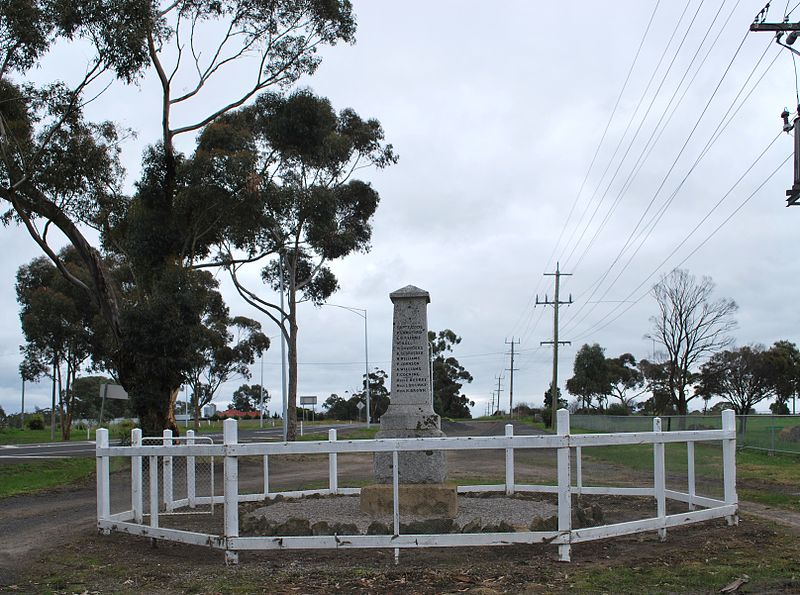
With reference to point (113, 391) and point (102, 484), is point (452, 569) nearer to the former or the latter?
point (102, 484)

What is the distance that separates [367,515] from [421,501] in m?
0.80

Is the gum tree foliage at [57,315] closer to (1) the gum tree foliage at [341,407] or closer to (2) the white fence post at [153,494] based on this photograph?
(2) the white fence post at [153,494]

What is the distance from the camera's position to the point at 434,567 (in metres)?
7.83

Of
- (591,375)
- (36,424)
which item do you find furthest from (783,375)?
(36,424)

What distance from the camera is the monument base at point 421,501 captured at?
411 inches

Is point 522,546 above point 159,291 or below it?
below

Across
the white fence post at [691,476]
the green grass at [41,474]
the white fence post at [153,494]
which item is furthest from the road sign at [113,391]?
the white fence post at [691,476]

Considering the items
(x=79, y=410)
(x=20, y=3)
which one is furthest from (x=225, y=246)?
(x=79, y=410)

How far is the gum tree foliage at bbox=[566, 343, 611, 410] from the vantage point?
88500 mm

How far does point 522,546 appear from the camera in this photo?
8.54 metres

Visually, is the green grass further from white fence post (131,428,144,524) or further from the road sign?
white fence post (131,428,144,524)

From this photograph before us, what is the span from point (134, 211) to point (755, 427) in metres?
22.0

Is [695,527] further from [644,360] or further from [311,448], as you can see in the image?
[644,360]

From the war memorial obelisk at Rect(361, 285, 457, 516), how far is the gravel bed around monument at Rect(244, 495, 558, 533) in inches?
9.6
